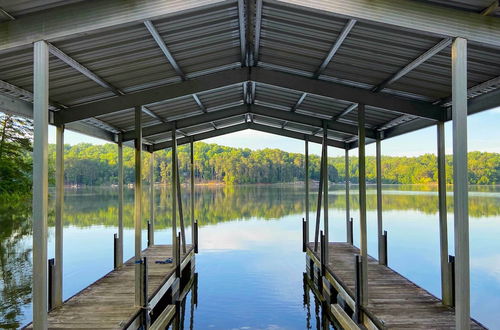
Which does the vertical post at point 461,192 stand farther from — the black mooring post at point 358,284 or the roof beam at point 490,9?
the black mooring post at point 358,284

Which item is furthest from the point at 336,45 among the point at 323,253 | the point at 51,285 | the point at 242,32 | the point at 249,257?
the point at 249,257

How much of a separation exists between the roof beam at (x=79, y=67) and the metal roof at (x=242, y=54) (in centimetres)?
2

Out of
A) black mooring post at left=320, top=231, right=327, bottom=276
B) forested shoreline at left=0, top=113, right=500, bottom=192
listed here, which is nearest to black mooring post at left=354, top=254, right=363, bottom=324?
black mooring post at left=320, top=231, right=327, bottom=276

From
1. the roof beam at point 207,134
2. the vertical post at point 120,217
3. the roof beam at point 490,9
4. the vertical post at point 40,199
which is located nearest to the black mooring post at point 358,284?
the roof beam at point 490,9

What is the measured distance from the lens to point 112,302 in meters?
6.18

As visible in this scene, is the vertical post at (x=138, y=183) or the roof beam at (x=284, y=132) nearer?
the vertical post at (x=138, y=183)

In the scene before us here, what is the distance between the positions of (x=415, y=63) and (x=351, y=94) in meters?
1.45

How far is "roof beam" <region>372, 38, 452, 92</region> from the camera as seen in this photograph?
4107 millimetres

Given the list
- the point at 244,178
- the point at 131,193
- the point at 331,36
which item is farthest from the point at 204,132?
the point at 131,193

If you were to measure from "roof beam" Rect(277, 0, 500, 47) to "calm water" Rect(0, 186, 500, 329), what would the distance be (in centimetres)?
629

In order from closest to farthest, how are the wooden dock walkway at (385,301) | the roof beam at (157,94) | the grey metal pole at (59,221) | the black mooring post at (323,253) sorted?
the wooden dock walkway at (385,301) → the grey metal pole at (59,221) → the roof beam at (157,94) → the black mooring post at (323,253)

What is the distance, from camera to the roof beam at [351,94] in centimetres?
605

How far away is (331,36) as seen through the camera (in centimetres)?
465

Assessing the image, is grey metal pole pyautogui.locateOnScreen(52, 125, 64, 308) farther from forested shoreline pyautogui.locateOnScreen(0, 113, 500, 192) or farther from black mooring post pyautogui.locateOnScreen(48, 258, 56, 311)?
forested shoreline pyautogui.locateOnScreen(0, 113, 500, 192)
